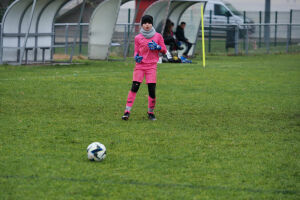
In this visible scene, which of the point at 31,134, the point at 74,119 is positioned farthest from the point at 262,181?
the point at 74,119

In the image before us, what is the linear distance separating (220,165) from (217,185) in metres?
0.79

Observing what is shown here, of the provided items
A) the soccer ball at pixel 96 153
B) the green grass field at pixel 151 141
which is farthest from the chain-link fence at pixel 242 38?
the soccer ball at pixel 96 153

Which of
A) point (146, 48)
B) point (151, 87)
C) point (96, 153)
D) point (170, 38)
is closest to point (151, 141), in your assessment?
point (96, 153)

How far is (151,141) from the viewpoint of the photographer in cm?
743

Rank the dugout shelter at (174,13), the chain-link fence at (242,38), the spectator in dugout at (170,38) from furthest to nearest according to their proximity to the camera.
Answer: the chain-link fence at (242,38)
the dugout shelter at (174,13)
the spectator in dugout at (170,38)

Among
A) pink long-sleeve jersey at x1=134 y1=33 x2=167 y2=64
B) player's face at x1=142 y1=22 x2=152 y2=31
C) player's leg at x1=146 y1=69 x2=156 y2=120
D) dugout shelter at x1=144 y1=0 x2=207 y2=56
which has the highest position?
dugout shelter at x1=144 y1=0 x2=207 y2=56

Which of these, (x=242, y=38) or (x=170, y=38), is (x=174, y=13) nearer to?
(x=170, y=38)

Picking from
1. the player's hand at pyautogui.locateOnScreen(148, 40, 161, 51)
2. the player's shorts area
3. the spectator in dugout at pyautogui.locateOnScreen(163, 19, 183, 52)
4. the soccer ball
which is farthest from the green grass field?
the spectator in dugout at pyautogui.locateOnScreen(163, 19, 183, 52)

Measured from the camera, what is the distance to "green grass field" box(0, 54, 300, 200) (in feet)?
17.4

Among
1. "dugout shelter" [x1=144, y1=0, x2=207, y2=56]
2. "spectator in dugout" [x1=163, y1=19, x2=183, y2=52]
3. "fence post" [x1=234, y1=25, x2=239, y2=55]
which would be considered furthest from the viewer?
"fence post" [x1=234, y1=25, x2=239, y2=55]

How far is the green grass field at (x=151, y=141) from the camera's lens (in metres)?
5.32

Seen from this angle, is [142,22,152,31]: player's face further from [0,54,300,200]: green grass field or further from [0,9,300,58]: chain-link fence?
[0,9,300,58]: chain-link fence

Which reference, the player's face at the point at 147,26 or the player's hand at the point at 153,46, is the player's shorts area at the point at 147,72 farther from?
the player's face at the point at 147,26

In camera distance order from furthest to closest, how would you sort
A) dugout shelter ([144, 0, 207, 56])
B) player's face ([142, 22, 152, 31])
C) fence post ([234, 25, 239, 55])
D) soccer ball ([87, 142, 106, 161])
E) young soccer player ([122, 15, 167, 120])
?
1. fence post ([234, 25, 239, 55])
2. dugout shelter ([144, 0, 207, 56])
3. young soccer player ([122, 15, 167, 120])
4. player's face ([142, 22, 152, 31])
5. soccer ball ([87, 142, 106, 161])
